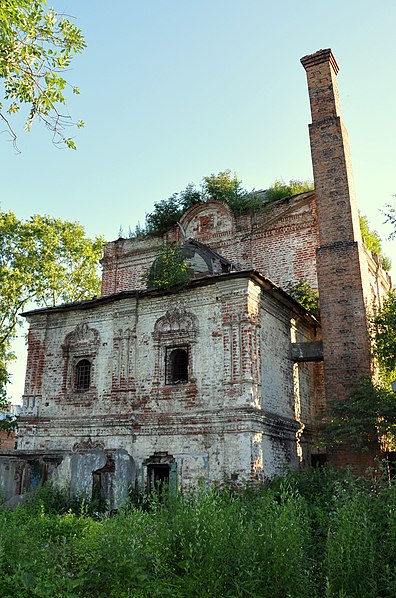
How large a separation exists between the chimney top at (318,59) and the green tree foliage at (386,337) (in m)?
7.50

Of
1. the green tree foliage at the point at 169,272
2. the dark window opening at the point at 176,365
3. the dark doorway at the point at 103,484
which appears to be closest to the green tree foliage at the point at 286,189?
the green tree foliage at the point at 169,272

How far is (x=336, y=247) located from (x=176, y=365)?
512cm

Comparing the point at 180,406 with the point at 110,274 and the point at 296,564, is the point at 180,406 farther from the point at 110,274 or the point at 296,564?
the point at 110,274

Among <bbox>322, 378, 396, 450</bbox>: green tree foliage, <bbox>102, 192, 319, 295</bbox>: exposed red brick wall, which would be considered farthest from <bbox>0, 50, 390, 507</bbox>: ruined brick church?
<bbox>102, 192, 319, 295</bbox>: exposed red brick wall

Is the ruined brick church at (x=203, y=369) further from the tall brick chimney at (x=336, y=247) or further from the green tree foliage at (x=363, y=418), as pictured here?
the green tree foliage at (x=363, y=418)

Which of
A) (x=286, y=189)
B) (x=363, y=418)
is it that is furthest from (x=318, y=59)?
(x=363, y=418)

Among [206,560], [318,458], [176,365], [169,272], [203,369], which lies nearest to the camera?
[206,560]

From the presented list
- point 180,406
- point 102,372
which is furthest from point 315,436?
point 102,372

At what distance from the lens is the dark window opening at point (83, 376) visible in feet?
45.2

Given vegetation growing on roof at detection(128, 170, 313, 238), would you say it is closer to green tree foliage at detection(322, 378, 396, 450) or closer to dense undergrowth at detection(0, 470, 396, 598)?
green tree foliage at detection(322, 378, 396, 450)

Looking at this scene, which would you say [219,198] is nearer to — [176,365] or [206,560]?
[176,365]

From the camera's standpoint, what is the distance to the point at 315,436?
14805 mm

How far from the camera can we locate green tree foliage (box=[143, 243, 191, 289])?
1316 cm

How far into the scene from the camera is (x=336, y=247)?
1365 cm
